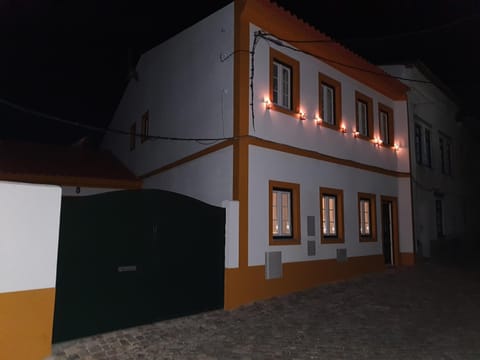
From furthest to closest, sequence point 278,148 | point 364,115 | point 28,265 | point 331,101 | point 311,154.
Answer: point 364,115 < point 331,101 < point 311,154 < point 278,148 < point 28,265

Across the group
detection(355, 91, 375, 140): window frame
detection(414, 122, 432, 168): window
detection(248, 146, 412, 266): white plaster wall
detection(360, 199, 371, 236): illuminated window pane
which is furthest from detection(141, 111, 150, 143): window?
detection(414, 122, 432, 168): window

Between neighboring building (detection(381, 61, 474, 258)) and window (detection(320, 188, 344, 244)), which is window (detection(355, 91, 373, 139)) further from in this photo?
window (detection(320, 188, 344, 244))

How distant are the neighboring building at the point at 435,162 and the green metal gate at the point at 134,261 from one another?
979cm

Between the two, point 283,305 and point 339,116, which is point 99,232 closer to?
point 283,305

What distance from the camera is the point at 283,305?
7992 mm

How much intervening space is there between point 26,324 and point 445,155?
19072 millimetres

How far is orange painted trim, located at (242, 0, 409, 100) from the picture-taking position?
30.3 ft

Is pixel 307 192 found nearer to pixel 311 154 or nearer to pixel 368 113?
pixel 311 154

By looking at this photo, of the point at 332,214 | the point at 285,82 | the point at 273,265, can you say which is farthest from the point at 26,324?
the point at 332,214

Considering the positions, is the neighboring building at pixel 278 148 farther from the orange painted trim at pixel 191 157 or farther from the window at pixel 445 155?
the window at pixel 445 155

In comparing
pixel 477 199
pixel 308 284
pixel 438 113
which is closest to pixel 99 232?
pixel 308 284

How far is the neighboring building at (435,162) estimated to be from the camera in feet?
49.5

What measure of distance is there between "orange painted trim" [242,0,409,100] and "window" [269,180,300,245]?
3.84 m

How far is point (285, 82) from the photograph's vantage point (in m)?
Answer: 10.1
